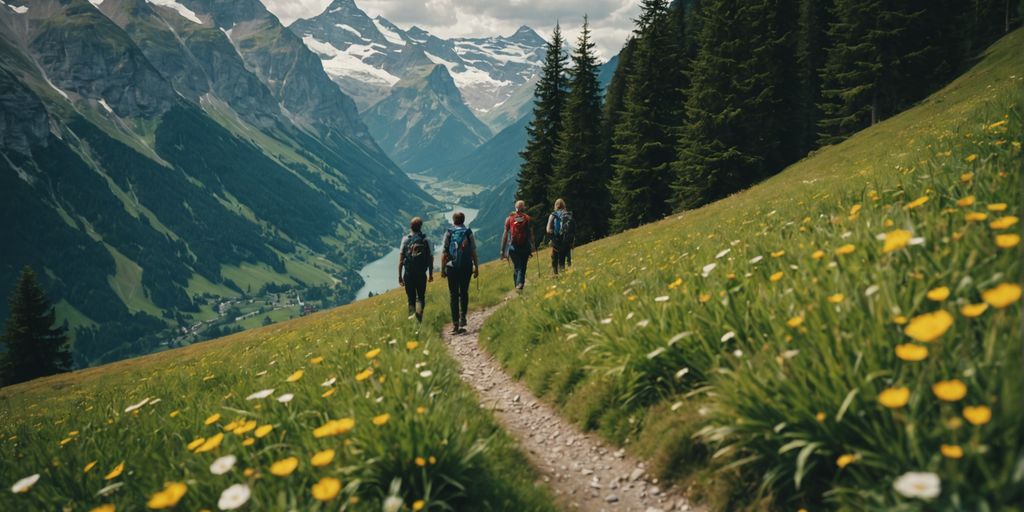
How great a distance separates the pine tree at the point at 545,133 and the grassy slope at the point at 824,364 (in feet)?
134

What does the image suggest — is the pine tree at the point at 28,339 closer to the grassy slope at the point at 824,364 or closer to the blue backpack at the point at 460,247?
the blue backpack at the point at 460,247

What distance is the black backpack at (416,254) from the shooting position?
1217cm

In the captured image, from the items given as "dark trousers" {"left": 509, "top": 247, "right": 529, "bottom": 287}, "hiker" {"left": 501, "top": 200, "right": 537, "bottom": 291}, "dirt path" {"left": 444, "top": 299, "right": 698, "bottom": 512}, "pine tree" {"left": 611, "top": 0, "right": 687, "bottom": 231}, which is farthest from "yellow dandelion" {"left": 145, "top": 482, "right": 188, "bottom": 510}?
"pine tree" {"left": 611, "top": 0, "right": 687, "bottom": 231}

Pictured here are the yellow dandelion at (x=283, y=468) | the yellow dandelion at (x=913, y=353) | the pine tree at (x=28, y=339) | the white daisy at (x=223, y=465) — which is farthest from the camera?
the pine tree at (x=28, y=339)

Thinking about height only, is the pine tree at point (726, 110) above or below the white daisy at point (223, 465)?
above

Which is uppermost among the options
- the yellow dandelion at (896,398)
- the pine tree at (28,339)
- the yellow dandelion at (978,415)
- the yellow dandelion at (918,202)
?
the yellow dandelion at (918,202)

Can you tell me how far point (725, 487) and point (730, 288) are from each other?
2206 millimetres

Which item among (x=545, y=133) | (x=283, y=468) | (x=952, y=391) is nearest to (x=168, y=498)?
(x=283, y=468)

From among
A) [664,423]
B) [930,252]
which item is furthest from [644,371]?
[930,252]

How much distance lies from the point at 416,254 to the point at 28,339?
7457 cm

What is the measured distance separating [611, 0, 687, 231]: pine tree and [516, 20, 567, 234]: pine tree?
22.1ft

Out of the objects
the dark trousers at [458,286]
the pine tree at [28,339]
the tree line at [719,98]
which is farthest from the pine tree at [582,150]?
the pine tree at [28,339]

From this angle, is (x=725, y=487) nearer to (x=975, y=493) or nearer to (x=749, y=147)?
(x=975, y=493)

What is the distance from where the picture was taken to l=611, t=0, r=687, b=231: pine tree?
139ft
